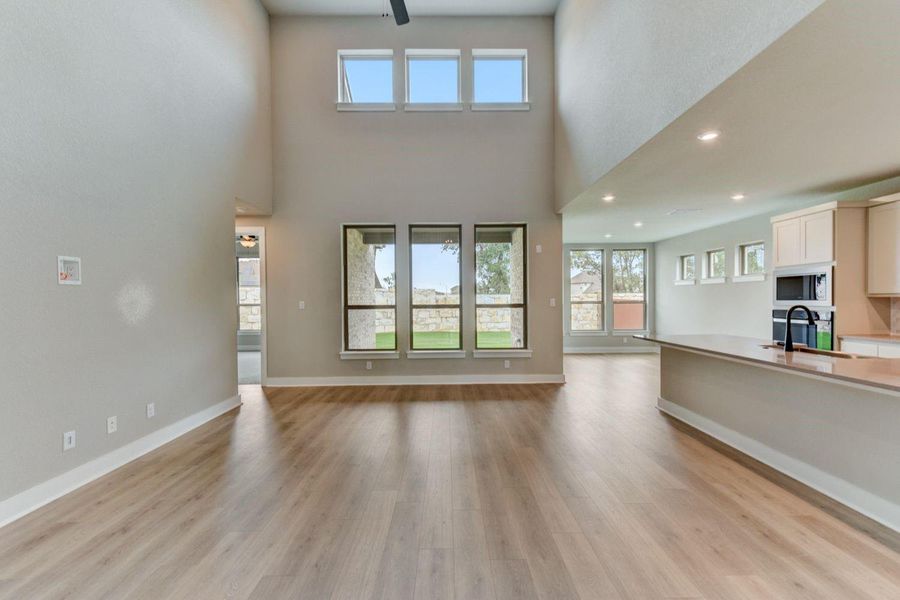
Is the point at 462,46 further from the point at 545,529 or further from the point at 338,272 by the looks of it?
the point at 545,529

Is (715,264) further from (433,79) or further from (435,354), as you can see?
(433,79)

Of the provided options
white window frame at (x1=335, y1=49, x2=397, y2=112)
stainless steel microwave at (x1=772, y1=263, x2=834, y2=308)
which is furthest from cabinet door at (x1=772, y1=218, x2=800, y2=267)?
white window frame at (x1=335, y1=49, x2=397, y2=112)

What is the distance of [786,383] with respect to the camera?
8.96 ft

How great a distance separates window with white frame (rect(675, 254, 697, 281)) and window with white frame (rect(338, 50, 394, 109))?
6.75 meters

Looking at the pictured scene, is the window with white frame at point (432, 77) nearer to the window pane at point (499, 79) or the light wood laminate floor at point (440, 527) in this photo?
the window pane at point (499, 79)

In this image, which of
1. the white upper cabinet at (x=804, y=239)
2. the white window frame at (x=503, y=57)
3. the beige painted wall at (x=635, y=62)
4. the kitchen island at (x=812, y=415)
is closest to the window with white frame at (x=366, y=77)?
the white window frame at (x=503, y=57)

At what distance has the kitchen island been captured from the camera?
2.11m

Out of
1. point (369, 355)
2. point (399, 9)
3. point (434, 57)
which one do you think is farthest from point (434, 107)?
point (369, 355)

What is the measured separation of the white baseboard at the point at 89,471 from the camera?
2.24 meters

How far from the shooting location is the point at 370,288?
580cm

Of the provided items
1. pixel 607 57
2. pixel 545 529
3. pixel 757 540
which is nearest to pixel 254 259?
pixel 607 57

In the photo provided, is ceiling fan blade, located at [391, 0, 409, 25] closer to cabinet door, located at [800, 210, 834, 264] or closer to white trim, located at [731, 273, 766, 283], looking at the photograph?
cabinet door, located at [800, 210, 834, 264]

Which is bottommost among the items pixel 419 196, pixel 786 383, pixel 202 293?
pixel 786 383

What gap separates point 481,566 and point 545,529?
459mm
